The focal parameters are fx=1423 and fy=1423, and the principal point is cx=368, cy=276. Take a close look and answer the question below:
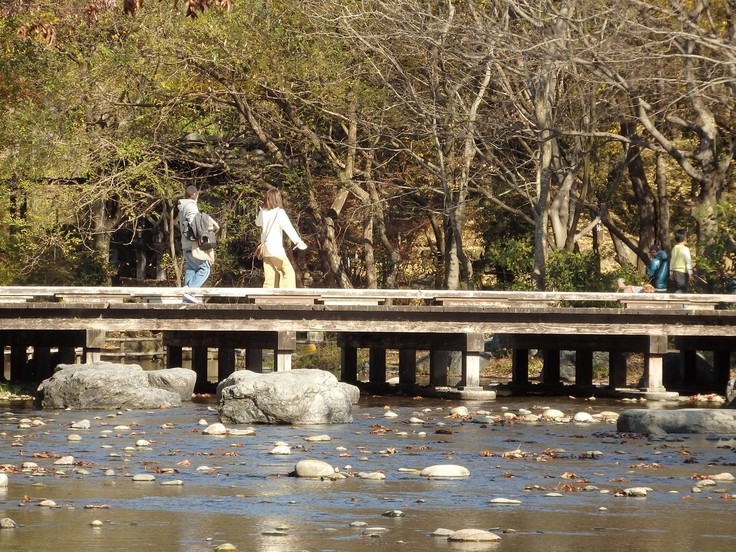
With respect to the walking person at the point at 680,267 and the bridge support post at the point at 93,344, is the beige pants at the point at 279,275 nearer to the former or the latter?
the bridge support post at the point at 93,344

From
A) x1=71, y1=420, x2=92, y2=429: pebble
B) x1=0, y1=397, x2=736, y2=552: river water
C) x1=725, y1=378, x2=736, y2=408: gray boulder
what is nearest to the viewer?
x1=0, y1=397, x2=736, y2=552: river water

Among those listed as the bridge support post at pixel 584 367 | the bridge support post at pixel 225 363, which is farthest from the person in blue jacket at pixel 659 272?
the bridge support post at pixel 225 363

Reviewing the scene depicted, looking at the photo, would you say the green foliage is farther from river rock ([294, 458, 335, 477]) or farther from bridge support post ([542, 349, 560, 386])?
river rock ([294, 458, 335, 477])

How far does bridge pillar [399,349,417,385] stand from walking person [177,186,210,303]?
4937 mm

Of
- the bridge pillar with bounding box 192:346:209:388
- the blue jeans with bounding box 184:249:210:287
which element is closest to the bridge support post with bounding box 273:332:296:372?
the blue jeans with bounding box 184:249:210:287

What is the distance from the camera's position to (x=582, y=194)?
39375 millimetres

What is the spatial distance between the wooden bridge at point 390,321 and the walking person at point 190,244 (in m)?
0.35

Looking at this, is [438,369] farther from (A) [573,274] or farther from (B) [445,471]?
(B) [445,471]

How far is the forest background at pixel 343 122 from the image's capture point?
3266 cm

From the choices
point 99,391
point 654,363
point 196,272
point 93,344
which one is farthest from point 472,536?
point 654,363

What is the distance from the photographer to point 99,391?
72.3 ft

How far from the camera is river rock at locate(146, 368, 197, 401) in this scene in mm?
24188

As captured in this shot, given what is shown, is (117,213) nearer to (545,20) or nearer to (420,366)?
(420,366)

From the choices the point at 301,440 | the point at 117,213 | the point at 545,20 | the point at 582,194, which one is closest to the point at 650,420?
the point at 301,440
